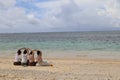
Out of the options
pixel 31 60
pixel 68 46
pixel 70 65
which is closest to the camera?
pixel 31 60

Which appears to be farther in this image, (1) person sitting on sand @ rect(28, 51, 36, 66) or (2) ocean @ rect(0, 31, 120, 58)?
(2) ocean @ rect(0, 31, 120, 58)

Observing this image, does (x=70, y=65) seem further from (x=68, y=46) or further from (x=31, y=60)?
(x=68, y=46)

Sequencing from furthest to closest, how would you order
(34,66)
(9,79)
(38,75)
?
(34,66) → (38,75) → (9,79)

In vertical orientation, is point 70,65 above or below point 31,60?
below

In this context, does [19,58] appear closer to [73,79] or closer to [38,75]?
[38,75]

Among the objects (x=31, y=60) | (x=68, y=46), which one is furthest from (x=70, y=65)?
(x=68, y=46)

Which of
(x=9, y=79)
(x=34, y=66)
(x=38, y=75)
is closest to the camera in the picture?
(x=9, y=79)

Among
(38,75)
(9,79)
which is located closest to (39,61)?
(38,75)

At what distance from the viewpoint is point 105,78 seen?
1278 centimetres

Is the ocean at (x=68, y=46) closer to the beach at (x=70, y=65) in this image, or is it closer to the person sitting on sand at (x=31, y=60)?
the beach at (x=70, y=65)

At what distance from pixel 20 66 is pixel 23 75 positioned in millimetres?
4245

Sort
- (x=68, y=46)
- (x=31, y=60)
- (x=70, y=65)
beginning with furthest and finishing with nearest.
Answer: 1. (x=68, y=46)
2. (x=70, y=65)
3. (x=31, y=60)

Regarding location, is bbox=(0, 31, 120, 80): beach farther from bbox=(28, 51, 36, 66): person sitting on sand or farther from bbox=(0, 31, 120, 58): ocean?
bbox=(28, 51, 36, 66): person sitting on sand

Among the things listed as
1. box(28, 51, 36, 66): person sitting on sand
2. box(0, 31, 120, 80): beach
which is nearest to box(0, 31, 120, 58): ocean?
box(0, 31, 120, 80): beach
